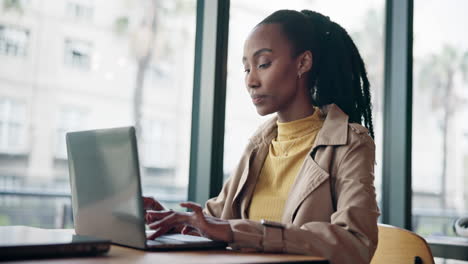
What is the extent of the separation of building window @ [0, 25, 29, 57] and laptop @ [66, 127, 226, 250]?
5.56 feet

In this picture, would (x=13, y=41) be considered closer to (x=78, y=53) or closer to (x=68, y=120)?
(x=78, y=53)

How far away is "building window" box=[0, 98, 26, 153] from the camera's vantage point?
2917 mm

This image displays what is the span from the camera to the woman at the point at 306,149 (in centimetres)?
126

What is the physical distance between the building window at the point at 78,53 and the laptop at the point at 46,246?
2.17 meters

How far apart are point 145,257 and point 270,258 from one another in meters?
0.24

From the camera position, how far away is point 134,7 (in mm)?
3121

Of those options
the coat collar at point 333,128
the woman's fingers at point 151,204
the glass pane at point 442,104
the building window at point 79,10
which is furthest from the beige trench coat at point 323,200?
the building window at point 79,10

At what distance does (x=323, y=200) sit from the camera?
1.43m

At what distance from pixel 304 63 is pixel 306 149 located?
0.27 m

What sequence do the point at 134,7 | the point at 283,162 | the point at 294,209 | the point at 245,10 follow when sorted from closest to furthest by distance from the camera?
the point at 294,209 < the point at 283,162 < the point at 245,10 < the point at 134,7

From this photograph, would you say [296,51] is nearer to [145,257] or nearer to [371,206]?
[371,206]

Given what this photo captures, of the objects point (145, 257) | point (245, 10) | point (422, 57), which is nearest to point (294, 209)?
point (145, 257)

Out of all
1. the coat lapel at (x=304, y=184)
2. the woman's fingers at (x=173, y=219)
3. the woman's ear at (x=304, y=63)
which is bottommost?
the woman's fingers at (x=173, y=219)

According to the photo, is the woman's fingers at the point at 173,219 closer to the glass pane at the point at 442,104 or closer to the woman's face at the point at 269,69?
the woman's face at the point at 269,69
